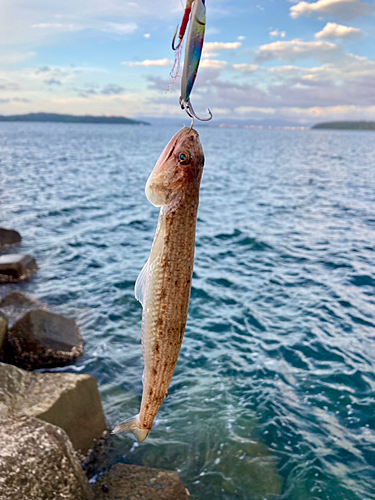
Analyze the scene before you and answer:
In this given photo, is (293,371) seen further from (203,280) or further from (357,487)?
(203,280)

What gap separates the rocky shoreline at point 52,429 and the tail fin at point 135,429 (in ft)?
7.41

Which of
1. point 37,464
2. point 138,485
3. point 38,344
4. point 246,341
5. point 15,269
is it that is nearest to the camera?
point 37,464

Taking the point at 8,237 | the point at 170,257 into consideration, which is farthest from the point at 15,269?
the point at 170,257

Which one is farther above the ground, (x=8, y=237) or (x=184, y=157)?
(x=184, y=157)

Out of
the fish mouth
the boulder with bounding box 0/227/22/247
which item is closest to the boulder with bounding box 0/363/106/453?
the fish mouth

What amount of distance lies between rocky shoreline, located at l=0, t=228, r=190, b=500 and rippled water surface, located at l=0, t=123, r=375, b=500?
0.71m

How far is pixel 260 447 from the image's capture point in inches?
299

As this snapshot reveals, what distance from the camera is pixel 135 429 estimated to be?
10.2 feet

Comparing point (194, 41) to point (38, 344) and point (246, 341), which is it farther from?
point (246, 341)

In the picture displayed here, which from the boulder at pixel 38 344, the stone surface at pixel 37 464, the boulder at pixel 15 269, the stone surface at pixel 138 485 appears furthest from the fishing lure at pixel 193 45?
the boulder at pixel 15 269

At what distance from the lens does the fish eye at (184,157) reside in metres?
2.96

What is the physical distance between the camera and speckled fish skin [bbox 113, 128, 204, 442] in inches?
116

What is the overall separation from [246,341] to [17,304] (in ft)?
22.3

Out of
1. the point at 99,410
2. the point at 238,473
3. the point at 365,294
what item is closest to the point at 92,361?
the point at 99,410
